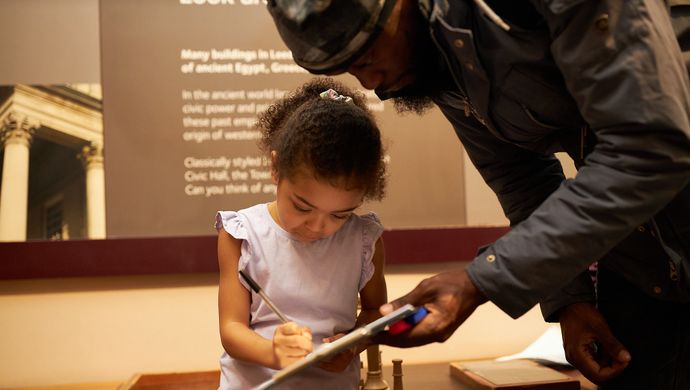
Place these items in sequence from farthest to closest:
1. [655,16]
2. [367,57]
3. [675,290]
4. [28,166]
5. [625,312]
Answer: [28,166], [625,312], [675,290], [367,57], [655,16]

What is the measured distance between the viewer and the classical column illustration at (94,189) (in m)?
2.03

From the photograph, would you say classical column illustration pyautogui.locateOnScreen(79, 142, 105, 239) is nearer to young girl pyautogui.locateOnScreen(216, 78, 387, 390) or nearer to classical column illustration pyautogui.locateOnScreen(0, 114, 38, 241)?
classical column illustration pyautogui.locateOnScreen(0, 114, 38, 241)

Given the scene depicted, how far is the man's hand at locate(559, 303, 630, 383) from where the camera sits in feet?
3.91

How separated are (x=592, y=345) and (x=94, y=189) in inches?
59.6

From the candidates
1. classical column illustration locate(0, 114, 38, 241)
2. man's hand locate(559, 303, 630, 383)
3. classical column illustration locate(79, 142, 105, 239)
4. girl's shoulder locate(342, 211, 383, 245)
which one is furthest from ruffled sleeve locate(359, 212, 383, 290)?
classical column illustration locate(0, 114, 38, 241)

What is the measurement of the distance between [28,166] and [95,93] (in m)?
0.30

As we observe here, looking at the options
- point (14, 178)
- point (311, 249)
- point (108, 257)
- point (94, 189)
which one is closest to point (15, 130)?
point (14, 178)

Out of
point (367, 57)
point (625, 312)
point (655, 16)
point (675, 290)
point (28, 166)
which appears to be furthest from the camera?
point (28, 166)

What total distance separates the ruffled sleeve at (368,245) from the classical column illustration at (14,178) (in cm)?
120

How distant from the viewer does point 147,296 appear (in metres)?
2.07

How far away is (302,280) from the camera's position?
128 centimetres

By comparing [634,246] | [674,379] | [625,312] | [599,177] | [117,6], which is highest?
[117,6]

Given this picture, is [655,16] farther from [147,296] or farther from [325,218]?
[147,296]

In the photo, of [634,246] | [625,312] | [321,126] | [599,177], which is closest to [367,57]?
[321,126]
